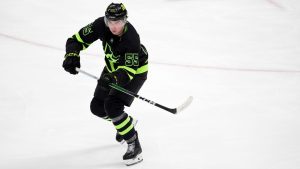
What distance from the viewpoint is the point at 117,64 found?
3.55m

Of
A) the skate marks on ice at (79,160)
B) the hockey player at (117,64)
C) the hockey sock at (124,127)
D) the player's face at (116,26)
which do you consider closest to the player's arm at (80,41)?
the hockey player at (117,64)

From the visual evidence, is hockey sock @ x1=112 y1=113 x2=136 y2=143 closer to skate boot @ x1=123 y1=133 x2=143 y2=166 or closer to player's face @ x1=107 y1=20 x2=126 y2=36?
skate boot @ x1=123 y1=133 x2=143 y2=166

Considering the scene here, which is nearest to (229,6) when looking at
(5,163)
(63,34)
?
(63,34)

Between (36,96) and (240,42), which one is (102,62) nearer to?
(36,96)

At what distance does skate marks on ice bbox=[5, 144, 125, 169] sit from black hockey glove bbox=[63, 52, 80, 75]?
25.1 inches

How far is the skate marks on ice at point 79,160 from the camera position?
138 inches

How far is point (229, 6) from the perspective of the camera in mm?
7176

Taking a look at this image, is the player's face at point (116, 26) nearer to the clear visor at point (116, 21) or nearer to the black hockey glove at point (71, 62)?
the clear visor at point (116, 21)

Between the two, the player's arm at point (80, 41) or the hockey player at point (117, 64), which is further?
the player's arm at point (80, 41)

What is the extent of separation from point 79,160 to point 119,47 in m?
0.86

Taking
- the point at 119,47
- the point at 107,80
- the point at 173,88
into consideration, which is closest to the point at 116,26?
the point at 119,47

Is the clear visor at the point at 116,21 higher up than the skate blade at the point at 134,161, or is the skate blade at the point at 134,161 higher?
the clear visor at the point at 116,21

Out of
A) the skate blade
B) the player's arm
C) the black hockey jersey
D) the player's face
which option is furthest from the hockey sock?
the player's face

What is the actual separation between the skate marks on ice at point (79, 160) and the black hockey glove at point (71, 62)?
2.09ft
